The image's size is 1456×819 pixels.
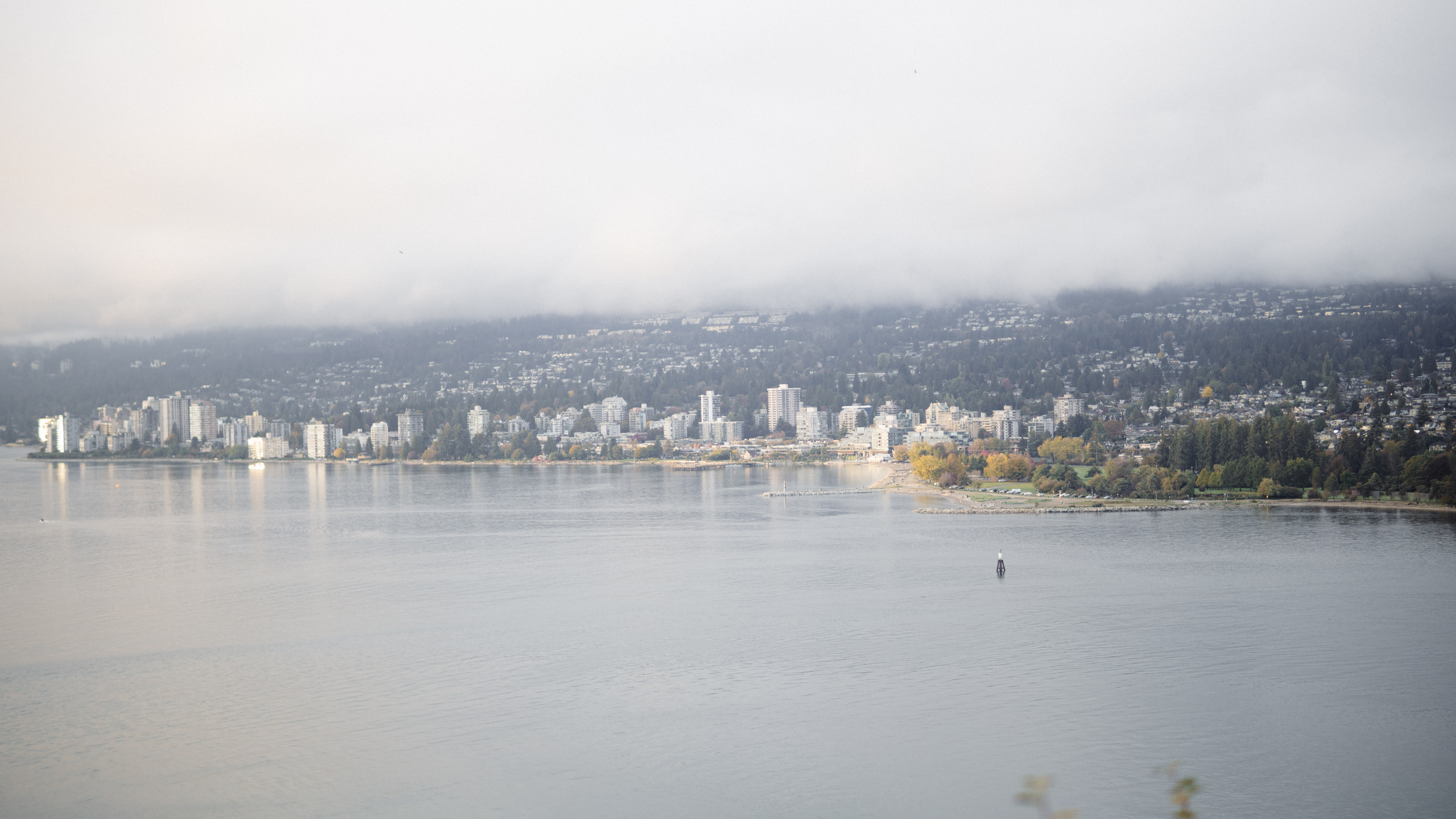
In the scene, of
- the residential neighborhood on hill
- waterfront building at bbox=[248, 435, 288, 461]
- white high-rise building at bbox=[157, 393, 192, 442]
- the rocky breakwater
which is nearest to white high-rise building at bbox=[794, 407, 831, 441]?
the residential neighborhood on hill

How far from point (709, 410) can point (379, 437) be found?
21069 mm

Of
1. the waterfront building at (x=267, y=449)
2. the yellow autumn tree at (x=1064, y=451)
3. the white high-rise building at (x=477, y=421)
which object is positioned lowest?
the waterfront building at (x=267, y=449)

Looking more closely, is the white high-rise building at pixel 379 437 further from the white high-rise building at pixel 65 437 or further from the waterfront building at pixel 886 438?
the waterfront building at pixel 886 438

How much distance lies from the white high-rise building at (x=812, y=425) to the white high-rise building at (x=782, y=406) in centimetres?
331

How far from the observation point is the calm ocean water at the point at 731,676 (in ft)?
21.9

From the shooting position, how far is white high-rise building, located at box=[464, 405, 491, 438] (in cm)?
6494

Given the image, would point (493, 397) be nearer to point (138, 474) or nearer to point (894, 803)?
point (138, 474)

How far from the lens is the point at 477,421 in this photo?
65.6m

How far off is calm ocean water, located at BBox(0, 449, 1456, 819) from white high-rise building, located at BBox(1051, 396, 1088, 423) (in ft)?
115

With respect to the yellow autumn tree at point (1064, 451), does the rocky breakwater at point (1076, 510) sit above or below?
below

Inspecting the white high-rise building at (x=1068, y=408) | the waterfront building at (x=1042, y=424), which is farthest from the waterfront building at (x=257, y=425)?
the white high-rise building at (x=1068, y=408)

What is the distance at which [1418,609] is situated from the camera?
1166 cm

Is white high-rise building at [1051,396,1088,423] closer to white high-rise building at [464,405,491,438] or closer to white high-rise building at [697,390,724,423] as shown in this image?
white high-rise building at [697,390,724,423]

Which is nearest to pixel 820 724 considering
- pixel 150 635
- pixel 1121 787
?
pixel 1121 787
